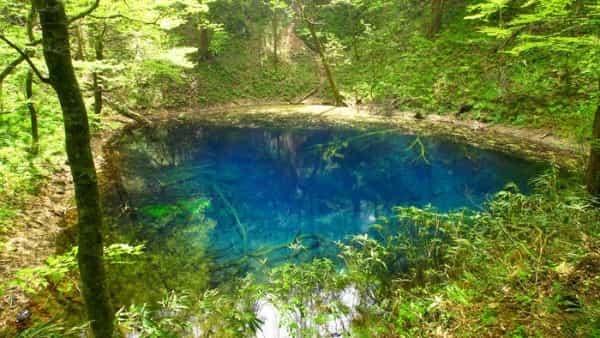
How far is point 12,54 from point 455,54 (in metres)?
18.2

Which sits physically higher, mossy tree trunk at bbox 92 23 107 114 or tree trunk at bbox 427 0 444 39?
tree trunk at bbox 427 0 444 39

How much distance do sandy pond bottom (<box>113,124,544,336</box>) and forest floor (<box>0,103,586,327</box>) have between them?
0.97 metres

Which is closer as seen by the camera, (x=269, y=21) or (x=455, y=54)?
(x=455, y=54)

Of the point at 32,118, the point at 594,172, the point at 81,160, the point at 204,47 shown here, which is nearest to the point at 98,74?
the point at 32,118

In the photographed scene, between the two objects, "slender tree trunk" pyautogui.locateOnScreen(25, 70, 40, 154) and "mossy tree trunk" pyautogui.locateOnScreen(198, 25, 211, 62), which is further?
"mossy tree trunk" pyautogui.locateOnScreen(198, 25, 211, 62)

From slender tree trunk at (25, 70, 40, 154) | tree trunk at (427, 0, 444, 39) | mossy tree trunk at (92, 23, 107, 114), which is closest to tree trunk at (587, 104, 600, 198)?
slender tree trunk at (25, 70, 40, 154)

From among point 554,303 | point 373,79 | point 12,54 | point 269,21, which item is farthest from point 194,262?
point 269,21

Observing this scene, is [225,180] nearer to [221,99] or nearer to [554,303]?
[554,303]

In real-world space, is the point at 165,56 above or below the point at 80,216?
above

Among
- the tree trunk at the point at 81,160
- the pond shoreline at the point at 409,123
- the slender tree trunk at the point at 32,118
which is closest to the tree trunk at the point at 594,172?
the pond shoreline at the point at 409,123

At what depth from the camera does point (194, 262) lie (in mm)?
6480

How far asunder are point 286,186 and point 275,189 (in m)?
0.40

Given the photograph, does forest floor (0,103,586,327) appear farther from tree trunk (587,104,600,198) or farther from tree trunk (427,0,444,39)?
tree trunk (427,0,444,39)

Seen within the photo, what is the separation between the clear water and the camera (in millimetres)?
7605
